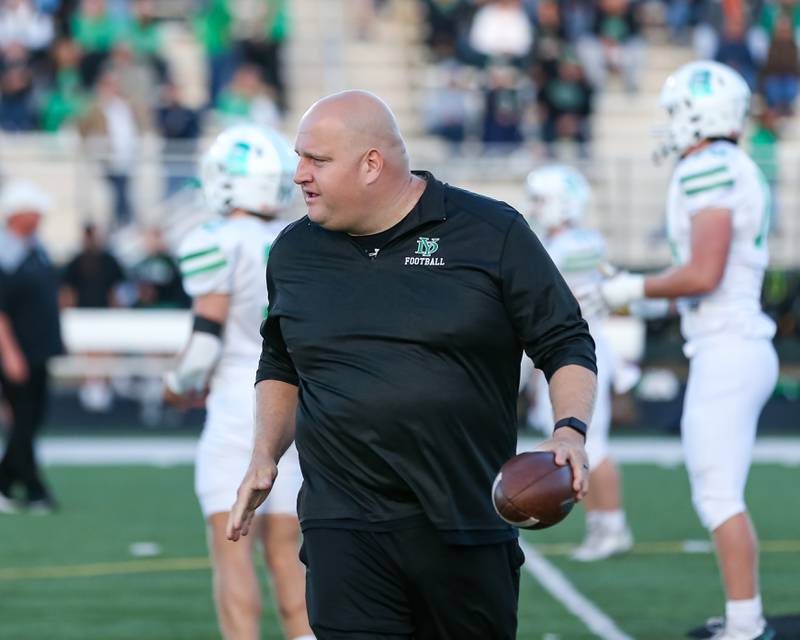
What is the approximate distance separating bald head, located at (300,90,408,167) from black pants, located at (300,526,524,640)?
95 centimetres

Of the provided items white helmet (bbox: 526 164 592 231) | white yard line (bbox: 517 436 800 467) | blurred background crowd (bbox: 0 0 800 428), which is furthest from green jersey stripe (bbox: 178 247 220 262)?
blurred background crowd (bbox: 0 0 800 428)

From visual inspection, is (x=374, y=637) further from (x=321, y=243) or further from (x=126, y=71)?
(x=126, y=71)

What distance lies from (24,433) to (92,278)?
464 centimetres

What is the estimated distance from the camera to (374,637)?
13.7ft

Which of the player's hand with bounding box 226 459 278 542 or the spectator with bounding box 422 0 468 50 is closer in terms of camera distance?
the player's hand with bounding box 226 459 278 542

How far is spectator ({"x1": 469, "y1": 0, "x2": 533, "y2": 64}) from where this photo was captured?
712 inches

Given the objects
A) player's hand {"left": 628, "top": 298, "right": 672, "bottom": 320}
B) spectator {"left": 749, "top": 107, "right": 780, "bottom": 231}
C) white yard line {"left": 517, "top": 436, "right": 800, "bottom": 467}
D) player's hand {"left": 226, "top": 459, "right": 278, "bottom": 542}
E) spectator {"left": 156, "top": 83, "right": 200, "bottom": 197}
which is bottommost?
white yard line {"left": 517, "top": 436, "right": 800, "bottom": 467}

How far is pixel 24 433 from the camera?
35.3 feet

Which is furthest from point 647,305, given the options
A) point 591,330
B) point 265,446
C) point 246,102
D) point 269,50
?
point 269,50

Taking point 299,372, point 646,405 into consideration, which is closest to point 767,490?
point 646,405

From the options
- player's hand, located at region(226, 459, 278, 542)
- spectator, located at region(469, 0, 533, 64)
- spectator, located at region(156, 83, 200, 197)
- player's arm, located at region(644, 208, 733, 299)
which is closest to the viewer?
player's hand, located at region(226, 459, 278, 542)

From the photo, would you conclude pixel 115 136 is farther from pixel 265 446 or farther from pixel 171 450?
pixel 265 446

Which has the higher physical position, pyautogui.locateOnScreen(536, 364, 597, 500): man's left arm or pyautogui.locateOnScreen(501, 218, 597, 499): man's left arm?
pyautogui.locateOnScreen(501, 218, 597, 499): man's left arm

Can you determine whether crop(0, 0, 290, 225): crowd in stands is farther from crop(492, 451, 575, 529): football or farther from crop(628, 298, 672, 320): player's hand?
crop(492, 451, 575, 529): football
